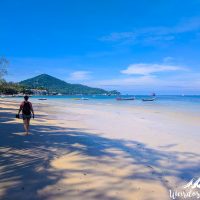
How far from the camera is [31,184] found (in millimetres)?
6285

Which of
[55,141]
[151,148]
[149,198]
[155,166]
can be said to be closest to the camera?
[149,198]

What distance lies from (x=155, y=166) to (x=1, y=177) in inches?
171

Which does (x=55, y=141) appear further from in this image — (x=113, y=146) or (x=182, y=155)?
(x=182, y=155)

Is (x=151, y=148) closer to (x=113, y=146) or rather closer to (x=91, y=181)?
(x=113, y=146)

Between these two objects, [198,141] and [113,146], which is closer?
[113,146]

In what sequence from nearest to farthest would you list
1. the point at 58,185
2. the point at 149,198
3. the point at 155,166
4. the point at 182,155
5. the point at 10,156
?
the point at 149,198, the point at 58,185, the point at 155,166, the point at 10,156, the point at 182,155

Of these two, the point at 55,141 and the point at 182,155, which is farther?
the point at 55,141

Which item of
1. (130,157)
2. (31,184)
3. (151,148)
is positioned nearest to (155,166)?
(130,157)

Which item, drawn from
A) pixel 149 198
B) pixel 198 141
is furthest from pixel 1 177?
pixel 198 141

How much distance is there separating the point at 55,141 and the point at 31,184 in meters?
5.64

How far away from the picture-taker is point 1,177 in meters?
6.65

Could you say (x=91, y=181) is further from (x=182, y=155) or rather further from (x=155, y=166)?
(x=182, y=155)

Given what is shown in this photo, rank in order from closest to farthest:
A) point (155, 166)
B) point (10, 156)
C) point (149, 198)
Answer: point (149, 198)
point (155, 166)
point (10, 156)

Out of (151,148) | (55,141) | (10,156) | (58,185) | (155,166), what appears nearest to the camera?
(58,185)
